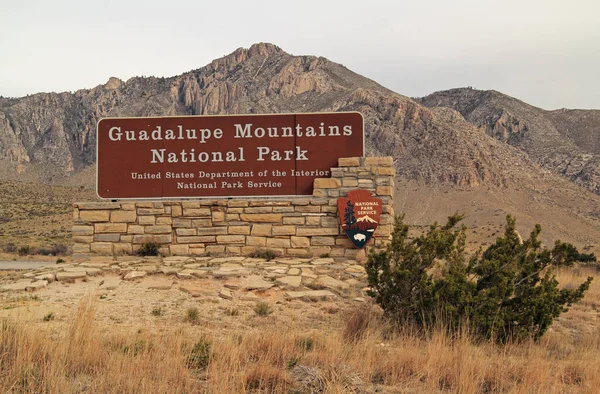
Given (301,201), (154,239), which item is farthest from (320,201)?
(154,239)

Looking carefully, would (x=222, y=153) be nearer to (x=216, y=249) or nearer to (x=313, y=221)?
(x=216, y=249)

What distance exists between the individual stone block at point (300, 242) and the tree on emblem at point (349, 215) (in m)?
1.03

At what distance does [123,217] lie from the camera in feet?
39.7

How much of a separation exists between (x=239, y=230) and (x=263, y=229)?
58 centimetres

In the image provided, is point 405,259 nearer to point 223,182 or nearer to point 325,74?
point 223,182

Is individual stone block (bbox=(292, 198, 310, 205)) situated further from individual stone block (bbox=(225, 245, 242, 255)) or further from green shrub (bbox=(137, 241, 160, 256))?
green shrub (bbox=(137, 241, 160, 256))

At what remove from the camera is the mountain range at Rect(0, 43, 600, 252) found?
6162 centimetres

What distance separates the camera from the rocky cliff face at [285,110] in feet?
217

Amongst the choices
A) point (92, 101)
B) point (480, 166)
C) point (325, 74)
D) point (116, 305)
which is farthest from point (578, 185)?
point (92, 101)

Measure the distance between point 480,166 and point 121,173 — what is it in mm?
58087

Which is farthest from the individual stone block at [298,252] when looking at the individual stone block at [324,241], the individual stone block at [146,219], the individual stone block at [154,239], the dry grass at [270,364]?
the dry grass at [270,364]

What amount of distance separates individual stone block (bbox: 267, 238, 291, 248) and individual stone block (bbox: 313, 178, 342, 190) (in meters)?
1.47

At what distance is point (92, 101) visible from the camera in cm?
10244

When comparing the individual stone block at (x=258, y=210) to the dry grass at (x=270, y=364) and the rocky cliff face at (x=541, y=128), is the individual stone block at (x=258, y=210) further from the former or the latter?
the rocky cliff face at (x=541, y=128)
